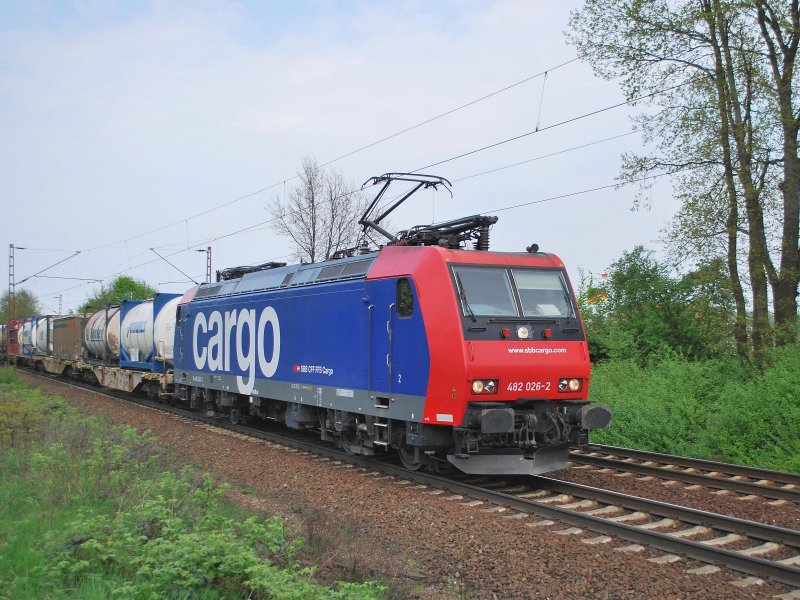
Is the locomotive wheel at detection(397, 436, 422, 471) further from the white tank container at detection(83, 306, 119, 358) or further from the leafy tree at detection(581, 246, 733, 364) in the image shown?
the white tank container at detection(83, 306, 119, 358)

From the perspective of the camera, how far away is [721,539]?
7277 mm

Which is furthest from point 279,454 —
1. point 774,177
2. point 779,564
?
point 774,177

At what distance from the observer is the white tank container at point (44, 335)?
36388 millimetres

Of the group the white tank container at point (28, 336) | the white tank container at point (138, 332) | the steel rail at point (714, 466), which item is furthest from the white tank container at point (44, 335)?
the steel rail at point (714, 466)

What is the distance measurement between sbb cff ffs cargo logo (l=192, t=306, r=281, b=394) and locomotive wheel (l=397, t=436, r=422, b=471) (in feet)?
13.4

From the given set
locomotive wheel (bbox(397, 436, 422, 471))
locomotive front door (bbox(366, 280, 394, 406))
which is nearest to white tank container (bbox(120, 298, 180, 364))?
locomotive front door (bbox(366, 280, 394, 406))

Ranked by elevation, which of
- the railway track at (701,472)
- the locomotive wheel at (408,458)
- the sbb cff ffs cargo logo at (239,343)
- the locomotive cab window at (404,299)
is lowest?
the railway track at (701,472)

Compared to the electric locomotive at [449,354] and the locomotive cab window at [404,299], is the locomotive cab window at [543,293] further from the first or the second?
the locomotive cab window at [404,299]

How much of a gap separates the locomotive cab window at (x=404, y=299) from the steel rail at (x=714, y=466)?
4624 mm

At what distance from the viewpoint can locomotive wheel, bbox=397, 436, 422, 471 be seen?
430 inches

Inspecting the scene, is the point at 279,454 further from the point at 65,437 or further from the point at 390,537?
the point at 390,537

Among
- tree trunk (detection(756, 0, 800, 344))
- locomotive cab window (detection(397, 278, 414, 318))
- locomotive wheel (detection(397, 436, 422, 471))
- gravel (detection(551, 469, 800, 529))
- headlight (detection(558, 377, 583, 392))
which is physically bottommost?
gravel (detection(551, 469, 800, 529))

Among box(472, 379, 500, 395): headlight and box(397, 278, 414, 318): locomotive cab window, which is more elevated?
box(397, 278, 414, 318): locomotive cab window

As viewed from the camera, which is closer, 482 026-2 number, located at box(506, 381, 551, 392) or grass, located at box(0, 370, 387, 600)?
grass, located at box(0, 370, 387, 600)
